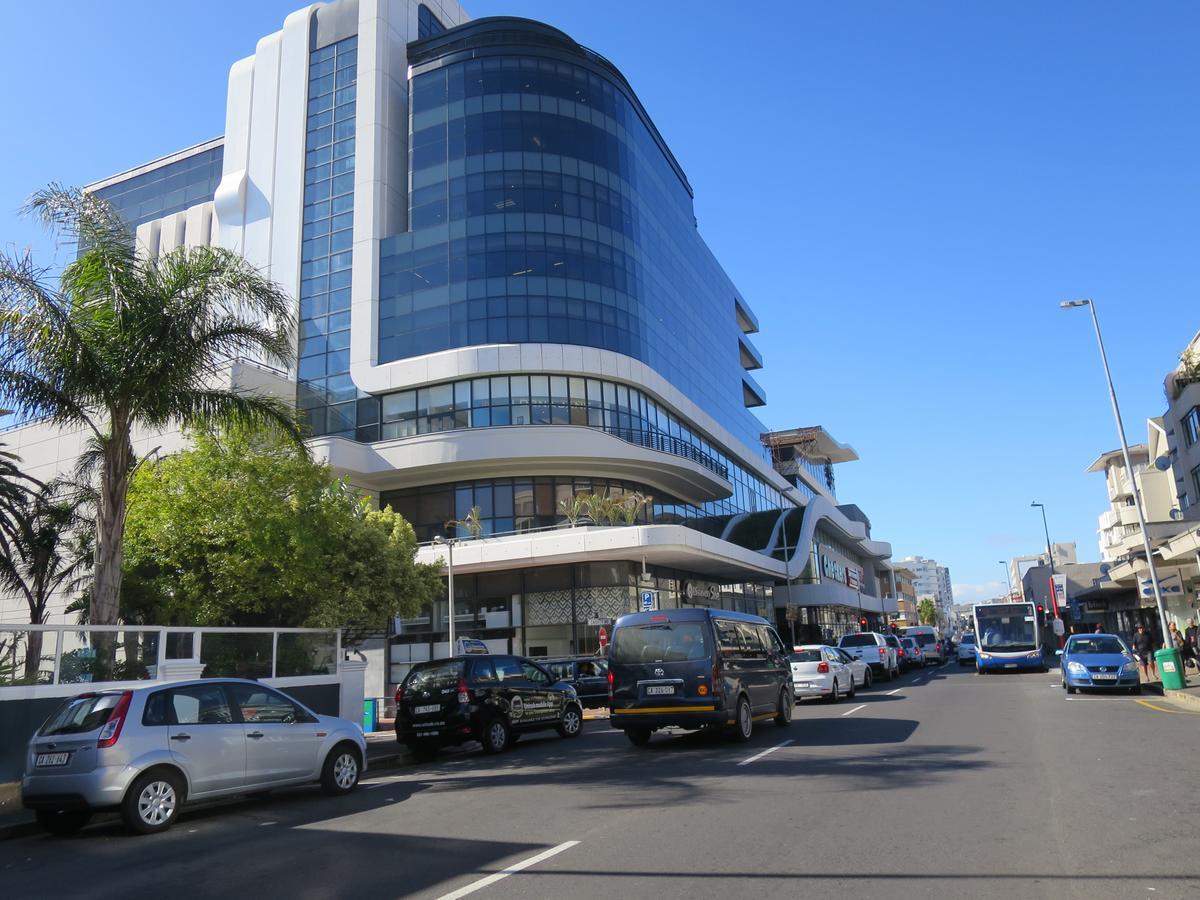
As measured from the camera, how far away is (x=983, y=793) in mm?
8750

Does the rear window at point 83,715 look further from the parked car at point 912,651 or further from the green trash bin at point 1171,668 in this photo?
the parked car at point 912,651

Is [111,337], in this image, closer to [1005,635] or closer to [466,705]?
[466,705]

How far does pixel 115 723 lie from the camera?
874 centimetres

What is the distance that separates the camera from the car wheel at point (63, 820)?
29.2ft

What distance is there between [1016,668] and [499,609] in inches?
855

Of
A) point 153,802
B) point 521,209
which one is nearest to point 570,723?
point 153,802

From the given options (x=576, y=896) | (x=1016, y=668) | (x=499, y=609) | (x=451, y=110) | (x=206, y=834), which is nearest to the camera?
(x=576, y=896)

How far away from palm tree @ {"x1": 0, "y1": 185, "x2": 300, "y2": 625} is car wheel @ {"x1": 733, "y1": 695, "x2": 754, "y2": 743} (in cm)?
1035

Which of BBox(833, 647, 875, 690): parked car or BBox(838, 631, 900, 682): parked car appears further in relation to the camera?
BBox(838, 631, 900, 682): parked car

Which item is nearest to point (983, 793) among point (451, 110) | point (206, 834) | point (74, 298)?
point (206, 834)

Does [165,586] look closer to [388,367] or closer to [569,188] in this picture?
[388,367]

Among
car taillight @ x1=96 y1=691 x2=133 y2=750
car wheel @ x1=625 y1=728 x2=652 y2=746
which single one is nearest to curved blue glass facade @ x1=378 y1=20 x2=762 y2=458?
car wheel @ x1=625 y1=728 x2=652 y2=746

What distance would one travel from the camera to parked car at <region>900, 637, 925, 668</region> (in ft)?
139

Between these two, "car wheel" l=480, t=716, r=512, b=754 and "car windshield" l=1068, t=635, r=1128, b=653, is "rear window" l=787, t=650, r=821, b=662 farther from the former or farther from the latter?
"car wheel" l=480, t=716, r=512, b=754
